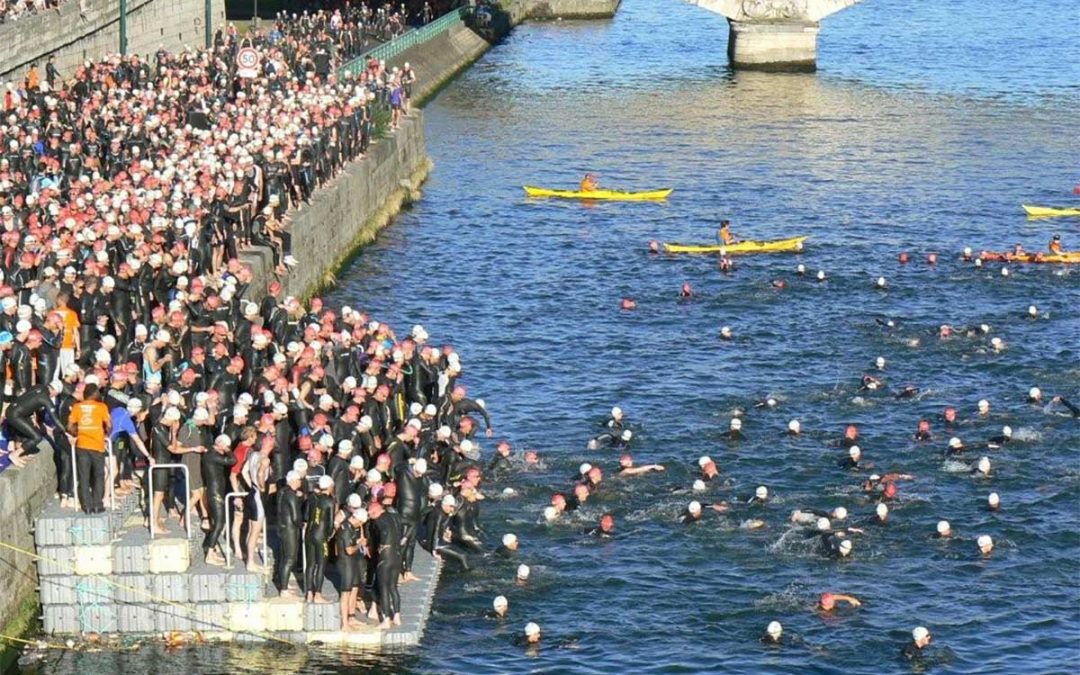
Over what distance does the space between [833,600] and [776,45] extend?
265ft

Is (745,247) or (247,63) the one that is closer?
(745,247)

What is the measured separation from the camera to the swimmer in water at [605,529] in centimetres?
4041

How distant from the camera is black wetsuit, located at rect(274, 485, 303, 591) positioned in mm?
32688

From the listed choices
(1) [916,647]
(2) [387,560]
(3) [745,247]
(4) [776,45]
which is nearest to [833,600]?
(1) [916,647]

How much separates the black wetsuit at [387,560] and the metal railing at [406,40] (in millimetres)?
48929

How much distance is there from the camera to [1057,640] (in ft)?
119

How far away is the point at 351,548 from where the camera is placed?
3272 centimetres

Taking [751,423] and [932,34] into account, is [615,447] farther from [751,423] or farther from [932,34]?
[932,34]

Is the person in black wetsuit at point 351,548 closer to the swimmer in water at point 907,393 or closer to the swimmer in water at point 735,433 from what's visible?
the swimmer in water at point 735,433

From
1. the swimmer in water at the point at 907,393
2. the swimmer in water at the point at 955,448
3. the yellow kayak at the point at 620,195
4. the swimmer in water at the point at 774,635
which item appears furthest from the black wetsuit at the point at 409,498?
the yellow kayak at the point at 620,195

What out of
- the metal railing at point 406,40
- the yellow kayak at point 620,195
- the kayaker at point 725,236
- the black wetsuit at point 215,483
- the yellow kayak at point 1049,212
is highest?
the black wetsuit at point 215,483

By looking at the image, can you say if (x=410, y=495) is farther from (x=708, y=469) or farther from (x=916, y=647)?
(x=708, y=469)

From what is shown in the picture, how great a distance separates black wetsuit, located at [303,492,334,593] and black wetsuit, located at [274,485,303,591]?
0.53 ft

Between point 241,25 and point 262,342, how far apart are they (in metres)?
73.1
